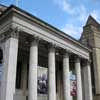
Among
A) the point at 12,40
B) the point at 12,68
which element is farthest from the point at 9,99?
the point at 12,40

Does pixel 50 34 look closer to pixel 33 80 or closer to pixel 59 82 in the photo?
pixel 33 80

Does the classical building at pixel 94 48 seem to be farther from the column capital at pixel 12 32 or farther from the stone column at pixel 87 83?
the column capital at pixel 12 32

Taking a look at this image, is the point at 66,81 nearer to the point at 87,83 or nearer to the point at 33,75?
the point at 33,75

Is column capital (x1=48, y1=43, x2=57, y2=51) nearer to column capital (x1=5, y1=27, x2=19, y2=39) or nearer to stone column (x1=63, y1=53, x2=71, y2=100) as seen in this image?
stone column (x1=63, y1=53, x2=71, y2=100)

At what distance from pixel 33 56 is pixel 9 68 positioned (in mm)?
3041

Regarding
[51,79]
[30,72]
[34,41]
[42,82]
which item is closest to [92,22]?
[51,79]

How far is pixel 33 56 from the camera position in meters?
17.2

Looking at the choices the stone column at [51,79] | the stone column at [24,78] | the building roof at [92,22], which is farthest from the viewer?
the building roof at [92,22]

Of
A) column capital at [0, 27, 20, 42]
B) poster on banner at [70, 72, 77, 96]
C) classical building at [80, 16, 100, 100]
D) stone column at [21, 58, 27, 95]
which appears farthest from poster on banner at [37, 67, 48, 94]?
classical building at [80, 16, 100, 100]

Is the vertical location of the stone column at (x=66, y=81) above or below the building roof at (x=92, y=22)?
below

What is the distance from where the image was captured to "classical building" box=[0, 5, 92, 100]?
50.4 feet

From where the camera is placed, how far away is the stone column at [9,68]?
14385mm

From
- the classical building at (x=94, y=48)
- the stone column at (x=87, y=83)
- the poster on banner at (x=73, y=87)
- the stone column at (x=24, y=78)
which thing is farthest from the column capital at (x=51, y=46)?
the classical building at (x=94, y=48)

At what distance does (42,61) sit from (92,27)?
34.8 ft
